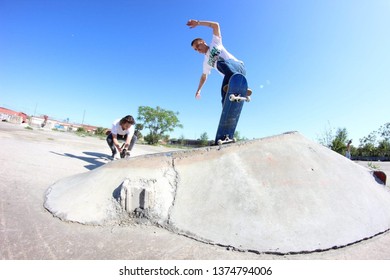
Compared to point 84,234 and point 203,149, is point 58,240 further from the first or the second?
point 203,149

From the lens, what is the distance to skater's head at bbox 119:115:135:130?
5.33 m

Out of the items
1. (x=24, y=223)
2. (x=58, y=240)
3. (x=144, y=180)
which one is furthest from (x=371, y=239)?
(x=24, y=223)

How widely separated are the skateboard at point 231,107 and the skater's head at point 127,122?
2.79m

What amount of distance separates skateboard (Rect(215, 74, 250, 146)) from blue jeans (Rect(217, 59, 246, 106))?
0.55 ft

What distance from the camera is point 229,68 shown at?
339cm

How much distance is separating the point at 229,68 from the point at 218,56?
1.07 feet

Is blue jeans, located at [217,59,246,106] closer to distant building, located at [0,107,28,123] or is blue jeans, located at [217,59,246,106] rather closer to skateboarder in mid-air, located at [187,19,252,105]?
skateboarder in mid-air, located at [187,19,252,105]

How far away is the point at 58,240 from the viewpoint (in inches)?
63.9

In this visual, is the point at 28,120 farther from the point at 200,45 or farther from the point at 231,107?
the point at 231,107

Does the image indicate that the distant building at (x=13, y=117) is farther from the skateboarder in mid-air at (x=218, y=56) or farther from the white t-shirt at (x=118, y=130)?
the skateboarder in mid-air at (x=218, y=56)

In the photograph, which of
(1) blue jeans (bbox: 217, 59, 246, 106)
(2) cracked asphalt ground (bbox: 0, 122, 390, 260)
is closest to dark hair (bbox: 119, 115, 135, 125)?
(1) blue jeans (bbox: 217, 59, 246, 106)

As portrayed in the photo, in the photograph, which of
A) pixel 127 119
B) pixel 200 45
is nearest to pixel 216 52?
pixel 200 45

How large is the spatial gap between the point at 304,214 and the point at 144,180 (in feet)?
5.33

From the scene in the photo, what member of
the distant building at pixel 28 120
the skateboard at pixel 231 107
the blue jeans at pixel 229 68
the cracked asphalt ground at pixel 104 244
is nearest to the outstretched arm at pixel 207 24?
the blue jeans at pixel 229 68
